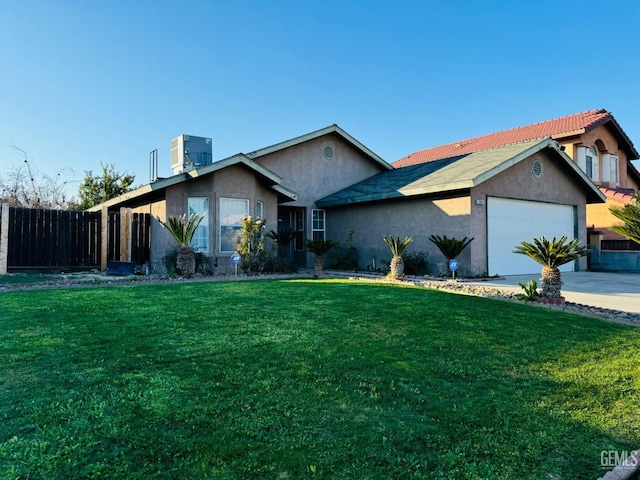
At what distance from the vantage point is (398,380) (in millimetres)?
3857

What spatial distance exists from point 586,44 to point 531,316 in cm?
1552

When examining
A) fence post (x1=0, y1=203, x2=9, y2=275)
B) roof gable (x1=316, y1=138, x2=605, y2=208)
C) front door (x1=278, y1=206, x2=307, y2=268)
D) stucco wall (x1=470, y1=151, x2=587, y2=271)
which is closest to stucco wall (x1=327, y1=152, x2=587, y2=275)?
stucco wall (x1=470, y1=151, x2=587, y2=271)

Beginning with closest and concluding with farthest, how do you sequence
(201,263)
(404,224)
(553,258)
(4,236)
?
(553,258)
(4,236)
(201,263)
(404,224)

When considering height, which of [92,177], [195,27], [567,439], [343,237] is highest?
[195,27]

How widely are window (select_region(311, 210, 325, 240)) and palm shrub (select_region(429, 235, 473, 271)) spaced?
6.52m

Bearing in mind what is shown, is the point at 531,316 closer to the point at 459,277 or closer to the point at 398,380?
the point at 398,380

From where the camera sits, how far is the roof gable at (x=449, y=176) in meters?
13.3

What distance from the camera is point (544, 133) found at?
23.1 meters

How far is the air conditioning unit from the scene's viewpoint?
17938mm

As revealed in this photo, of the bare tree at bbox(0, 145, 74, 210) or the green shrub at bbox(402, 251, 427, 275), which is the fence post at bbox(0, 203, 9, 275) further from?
the green shrub at bbox(402, 251, 427, 275)

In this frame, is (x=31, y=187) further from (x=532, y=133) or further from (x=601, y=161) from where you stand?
(x=601, y=161)

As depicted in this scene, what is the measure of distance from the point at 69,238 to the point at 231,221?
18.3 feet

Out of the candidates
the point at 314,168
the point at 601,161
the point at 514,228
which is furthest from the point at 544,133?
the point at 314,168

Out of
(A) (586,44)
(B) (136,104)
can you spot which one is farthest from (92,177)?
(A) (586,44)
